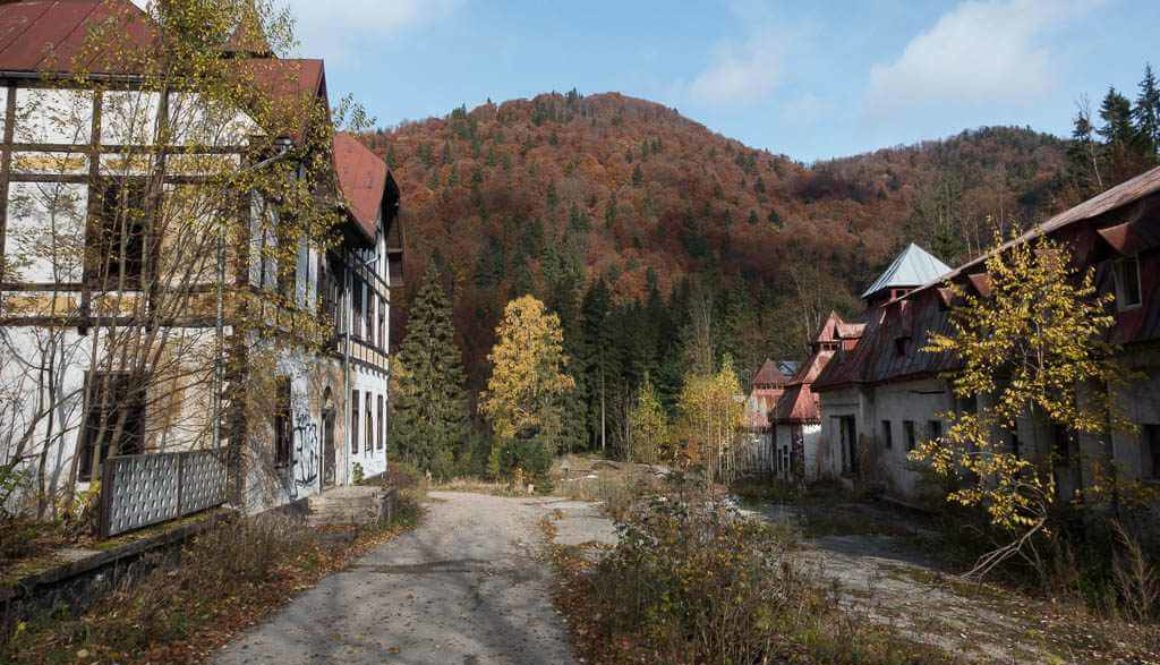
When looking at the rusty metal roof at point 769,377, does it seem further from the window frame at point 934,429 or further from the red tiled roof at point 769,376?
the window frame at point 934,429

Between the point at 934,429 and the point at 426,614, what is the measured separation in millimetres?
15272

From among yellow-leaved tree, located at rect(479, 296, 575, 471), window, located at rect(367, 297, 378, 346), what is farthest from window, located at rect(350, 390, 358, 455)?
yellow-leaved tree, located at rect(479, 296, 575, 471)

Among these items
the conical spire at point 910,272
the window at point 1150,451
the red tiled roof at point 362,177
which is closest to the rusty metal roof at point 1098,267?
the window at point 1150,451

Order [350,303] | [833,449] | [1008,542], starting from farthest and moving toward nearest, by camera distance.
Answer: [833,449], [350,303], [1008,542]

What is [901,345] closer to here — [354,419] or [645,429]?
[354,419]

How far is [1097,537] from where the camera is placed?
11805 mm

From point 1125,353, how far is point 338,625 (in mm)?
12005

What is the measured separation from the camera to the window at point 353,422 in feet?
71.0

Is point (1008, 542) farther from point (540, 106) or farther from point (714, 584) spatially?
point (540, 106)

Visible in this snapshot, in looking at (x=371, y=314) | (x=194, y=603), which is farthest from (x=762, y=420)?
(x=194, y=603)

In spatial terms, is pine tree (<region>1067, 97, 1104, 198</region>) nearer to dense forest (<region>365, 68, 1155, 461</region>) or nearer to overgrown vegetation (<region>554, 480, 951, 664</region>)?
dense forest (<region>365, 68, 1155, 461</region>)

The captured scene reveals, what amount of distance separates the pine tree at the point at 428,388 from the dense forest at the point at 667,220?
40.1ft

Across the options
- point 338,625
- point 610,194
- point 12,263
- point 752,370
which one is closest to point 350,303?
point 12,263

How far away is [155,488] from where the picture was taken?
999cm
